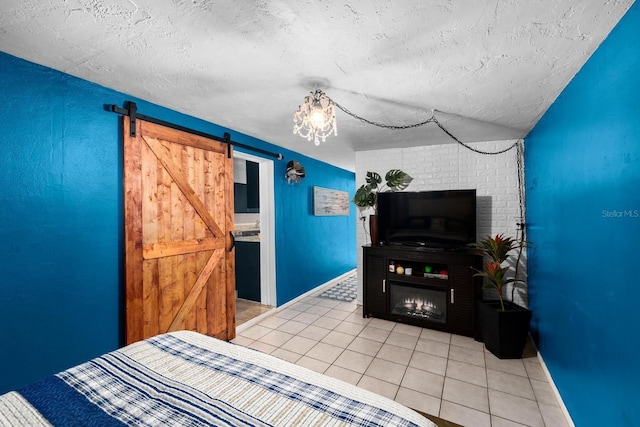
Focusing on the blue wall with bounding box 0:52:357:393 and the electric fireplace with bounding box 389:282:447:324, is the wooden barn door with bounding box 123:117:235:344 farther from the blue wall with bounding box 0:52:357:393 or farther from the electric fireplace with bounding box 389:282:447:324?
the electric fireplace with bounding box 389:282:447:324

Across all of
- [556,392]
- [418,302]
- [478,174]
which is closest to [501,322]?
[556,392]

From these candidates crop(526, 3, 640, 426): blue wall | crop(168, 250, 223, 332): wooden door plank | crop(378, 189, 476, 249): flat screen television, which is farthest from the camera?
crop(378, 189, 476, 249): flat screen television

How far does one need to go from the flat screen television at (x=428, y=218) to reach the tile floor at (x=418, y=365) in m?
1.07

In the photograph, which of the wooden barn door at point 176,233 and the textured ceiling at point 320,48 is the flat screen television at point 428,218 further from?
the wooden barn door at point 176,233

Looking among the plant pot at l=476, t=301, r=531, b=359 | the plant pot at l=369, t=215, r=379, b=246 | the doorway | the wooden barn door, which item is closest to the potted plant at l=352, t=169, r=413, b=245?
the plant pot at l=369, t=215, r=379, b=246

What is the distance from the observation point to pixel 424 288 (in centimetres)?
332

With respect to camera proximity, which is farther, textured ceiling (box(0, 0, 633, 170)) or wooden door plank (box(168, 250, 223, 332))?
wooden door plank (box(168, 250, 223, 332))

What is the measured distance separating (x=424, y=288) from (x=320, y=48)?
2889mm

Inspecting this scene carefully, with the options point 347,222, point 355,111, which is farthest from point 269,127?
point 347,222

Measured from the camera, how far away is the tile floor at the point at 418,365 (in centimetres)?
192

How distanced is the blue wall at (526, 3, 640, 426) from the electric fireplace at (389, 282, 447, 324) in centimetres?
109

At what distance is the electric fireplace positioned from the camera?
3236mm

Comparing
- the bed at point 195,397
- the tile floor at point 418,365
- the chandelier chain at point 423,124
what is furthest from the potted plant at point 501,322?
the bed at point 195,397

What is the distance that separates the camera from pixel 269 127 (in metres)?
2.93
